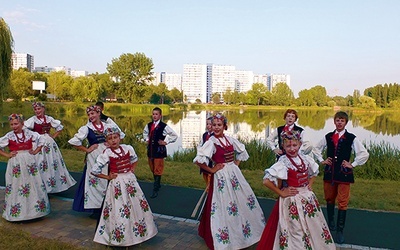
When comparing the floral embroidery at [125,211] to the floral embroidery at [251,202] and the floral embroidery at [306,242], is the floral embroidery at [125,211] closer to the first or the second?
the floral embroidery at [251,202]

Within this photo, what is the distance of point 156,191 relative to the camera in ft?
22.3

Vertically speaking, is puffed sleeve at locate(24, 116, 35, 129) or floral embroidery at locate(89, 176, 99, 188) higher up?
puffed sleeve at locate(24, 116, 35, 129)

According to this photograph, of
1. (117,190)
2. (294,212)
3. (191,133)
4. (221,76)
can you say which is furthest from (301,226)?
→ (221,76)

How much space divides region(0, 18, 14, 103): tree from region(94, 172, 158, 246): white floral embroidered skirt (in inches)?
472

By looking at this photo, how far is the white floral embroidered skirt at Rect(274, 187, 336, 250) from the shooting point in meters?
3.35

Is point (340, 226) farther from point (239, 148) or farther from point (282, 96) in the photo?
point (282, 96)

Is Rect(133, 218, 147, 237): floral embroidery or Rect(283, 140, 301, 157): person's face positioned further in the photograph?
Rect(133, 218, 147, 237): floral embroidery

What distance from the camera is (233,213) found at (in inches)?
164

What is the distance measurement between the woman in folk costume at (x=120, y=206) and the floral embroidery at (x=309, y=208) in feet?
6.25

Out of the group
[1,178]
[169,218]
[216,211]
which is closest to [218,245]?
[216,211]

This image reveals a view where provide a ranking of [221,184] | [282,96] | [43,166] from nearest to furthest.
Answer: [221,184], [43,166], [282,96]

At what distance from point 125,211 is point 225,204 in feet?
3.91

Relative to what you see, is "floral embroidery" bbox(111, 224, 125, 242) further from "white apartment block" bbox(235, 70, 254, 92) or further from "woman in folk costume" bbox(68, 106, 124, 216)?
"white apartment block" bbox(235, 70, 254, 92)

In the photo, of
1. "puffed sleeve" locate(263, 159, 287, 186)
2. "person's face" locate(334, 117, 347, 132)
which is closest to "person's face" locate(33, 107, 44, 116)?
"puffed sleeve" locate(263, 159, 287, 186)
